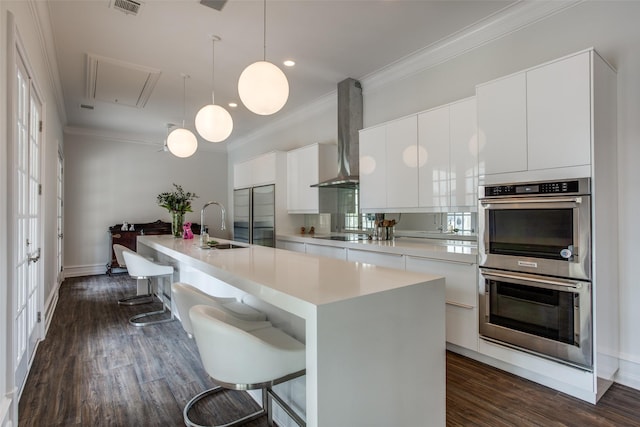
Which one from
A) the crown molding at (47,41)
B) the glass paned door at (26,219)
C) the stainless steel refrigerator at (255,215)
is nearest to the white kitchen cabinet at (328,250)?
the stainless steel refrigerator at (255,215)

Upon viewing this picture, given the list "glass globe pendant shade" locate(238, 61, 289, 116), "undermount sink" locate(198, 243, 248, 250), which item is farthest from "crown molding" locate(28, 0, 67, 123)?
"undermount sink" locate(198, 243, 248, 250)

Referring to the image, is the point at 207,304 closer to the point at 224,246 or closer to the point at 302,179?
the point at 224,246

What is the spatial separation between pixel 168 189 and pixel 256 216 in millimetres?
2886

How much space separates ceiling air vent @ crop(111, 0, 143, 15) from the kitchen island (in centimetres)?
242

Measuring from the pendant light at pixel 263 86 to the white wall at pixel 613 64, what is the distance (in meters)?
1.97

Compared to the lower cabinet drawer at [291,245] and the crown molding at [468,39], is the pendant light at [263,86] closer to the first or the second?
the crown molding at [468,39]

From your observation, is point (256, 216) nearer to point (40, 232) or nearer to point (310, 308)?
point (40, 232)

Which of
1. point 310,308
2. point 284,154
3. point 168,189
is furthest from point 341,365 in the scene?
point 168,189

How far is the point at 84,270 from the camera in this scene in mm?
6559

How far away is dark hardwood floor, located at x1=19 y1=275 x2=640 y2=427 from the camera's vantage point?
6.38 feet

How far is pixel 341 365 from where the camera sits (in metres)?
1.22

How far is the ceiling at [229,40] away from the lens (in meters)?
2.78

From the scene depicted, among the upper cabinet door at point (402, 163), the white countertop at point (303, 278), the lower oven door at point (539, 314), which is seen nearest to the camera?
the white countertop at point (303, 278)

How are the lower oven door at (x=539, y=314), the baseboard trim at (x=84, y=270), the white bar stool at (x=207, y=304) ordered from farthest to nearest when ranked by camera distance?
the baseboard trim at (x=84, y=270)
the lower oven door at (x=539, y=314)
the white bar stool at (x=207, y=304)
